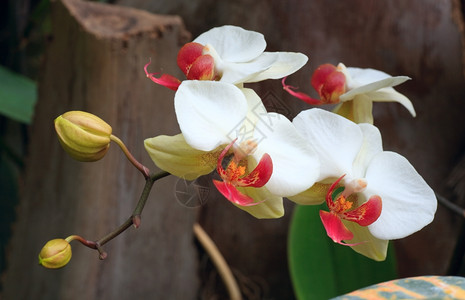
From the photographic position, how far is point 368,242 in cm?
37

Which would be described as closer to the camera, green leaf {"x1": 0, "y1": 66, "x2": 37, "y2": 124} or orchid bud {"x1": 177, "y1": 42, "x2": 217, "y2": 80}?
orchid bud {"x1": 177, "y1": 42, "x2": 217, "y2": 80}

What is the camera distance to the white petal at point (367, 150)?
365mm

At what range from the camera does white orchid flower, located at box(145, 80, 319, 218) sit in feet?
1.05

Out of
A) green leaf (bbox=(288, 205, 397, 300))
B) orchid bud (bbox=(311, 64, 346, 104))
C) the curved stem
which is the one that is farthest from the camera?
the curved stem

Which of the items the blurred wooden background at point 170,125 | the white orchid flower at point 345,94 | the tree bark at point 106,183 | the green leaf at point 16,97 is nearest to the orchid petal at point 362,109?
the white orchid flower at point 345,94

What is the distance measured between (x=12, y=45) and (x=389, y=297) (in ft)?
3.96

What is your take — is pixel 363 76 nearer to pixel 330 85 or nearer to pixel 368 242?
pixel 330 85

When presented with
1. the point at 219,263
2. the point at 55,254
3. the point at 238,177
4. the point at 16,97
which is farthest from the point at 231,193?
the point at 16,97

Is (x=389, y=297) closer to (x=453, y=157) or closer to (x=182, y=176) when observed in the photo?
(x=182, y=176)

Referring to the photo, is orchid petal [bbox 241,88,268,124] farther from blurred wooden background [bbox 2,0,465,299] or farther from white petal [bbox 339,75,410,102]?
blurred wooden background [bbox 2,0,465,299]

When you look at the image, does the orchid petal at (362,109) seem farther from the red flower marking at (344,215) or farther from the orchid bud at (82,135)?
the orchid bud at (82,135)

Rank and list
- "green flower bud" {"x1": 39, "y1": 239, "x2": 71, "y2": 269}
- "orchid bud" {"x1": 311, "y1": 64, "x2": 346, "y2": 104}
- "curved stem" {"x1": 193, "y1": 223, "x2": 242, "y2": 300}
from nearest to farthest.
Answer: "green flower bud" {"x1": 39, "y1": 239, "x2": 71, "y2": 269} → "orchid bud" {"x1": 311, "y1": 64, "x2": 346, "y2": 104} → "curved stem" {"x1": 193, "y1": 223, "x2": 242, "y2": 300}

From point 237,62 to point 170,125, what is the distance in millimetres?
428

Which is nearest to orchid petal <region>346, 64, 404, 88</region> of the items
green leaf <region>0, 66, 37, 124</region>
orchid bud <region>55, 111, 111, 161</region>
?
orchid bud <region>55, 111, 111, 161</region>
